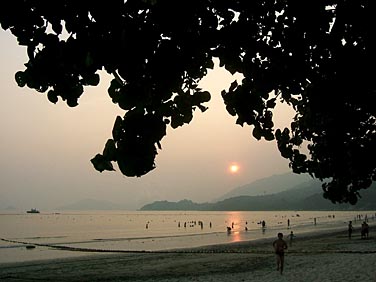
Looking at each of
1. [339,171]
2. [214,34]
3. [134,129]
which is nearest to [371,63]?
[214,34]

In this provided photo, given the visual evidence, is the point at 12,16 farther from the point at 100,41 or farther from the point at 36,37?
the point at 100,41

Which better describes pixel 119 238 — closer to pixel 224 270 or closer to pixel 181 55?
pixel 224 270

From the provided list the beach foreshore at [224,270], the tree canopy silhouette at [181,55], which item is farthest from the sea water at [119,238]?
the tree canopy silhouette at [181,55]

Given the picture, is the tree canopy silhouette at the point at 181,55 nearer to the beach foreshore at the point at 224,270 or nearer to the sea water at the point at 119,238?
the beach foreshore at the point at 224,270

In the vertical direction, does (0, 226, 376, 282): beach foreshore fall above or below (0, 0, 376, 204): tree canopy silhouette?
below

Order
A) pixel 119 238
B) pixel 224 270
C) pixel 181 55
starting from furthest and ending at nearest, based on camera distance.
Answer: pixel 119 238 < pixel 224 270 < pixel 181 55

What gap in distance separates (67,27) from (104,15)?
332 mm

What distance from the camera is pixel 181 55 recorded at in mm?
3219

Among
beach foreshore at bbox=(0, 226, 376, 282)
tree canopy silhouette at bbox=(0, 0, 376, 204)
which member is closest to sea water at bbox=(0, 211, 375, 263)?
beach foreshore at bbox=(0, 226, 376, 282)

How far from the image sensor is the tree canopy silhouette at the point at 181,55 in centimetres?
301

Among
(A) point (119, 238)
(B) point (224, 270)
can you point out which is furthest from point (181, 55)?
(A) point (119, 238)

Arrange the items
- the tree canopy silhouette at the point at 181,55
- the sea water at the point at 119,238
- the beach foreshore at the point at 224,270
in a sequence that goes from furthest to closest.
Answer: the sea water at the point at 119,238, the beach foreshore at the point at 224,270, the tree canopy silhouette at the point at 181,55

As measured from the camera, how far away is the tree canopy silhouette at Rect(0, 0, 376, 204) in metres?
3.01

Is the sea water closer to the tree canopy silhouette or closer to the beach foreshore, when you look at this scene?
the beach foreshore
